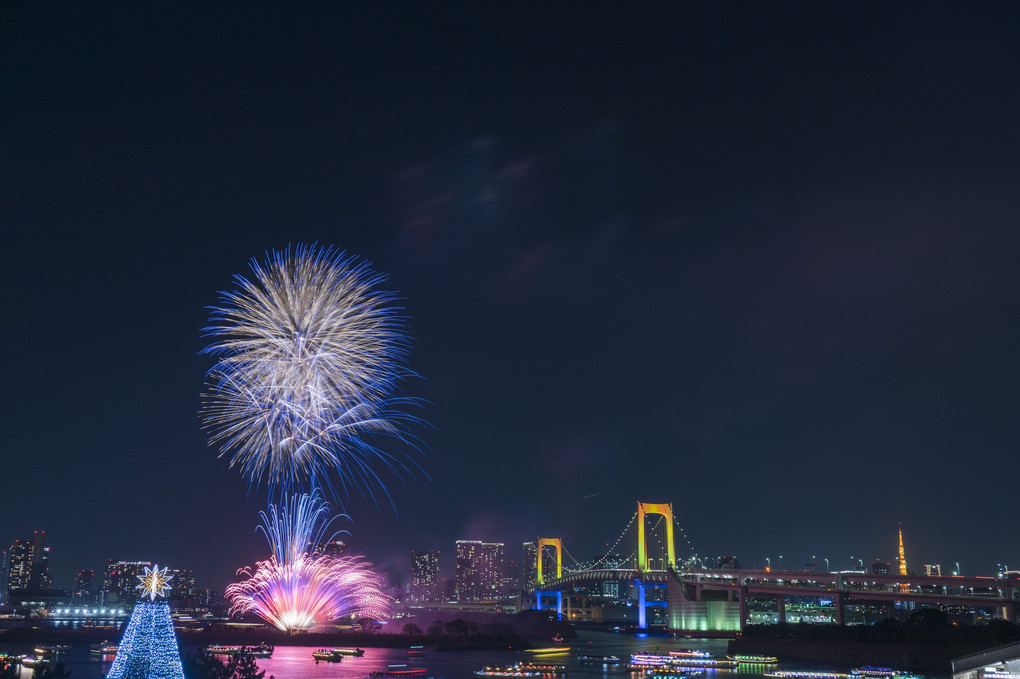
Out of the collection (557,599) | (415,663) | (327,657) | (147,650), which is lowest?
(415,663)

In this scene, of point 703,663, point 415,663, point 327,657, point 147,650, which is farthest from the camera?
point 327,657

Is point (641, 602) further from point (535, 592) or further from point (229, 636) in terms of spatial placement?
point (229, 636)

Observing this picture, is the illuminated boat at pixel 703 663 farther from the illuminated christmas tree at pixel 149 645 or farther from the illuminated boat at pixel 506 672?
the illuminated christmas tree at pixel 149 645

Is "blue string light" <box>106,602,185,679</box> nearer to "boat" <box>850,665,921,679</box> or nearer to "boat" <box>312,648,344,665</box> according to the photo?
"boat" <box>850,665,921,679</box>

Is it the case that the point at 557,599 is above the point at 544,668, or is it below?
above

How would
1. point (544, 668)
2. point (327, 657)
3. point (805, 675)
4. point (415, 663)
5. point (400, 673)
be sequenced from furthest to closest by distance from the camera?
1. point (327, 657)
2. point (415, 663)
3. point (544, 668)
4. point (400, 673)
5. point (805, 675)

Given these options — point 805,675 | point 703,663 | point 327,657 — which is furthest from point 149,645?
point 703,663

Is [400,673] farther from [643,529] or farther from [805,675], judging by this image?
[643,529]
